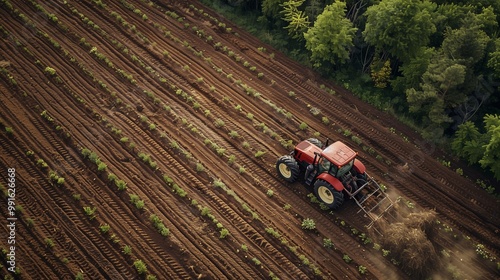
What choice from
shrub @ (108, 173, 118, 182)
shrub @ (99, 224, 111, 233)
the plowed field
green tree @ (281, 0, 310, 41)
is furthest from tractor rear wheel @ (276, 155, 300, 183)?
green tree @ (281, 0, 310, 41)

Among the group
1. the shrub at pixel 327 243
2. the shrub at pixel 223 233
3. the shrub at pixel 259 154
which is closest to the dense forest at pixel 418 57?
the shrub at pixel 259 154

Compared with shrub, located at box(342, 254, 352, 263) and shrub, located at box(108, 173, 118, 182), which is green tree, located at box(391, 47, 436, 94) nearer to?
shrub, located at box(342, 254, 352, 263)

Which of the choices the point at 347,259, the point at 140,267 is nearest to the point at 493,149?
the point at 347,259

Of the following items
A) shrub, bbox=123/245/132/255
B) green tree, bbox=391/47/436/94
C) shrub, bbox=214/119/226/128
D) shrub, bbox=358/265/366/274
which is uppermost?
green tree, bbox=391/47/436/94

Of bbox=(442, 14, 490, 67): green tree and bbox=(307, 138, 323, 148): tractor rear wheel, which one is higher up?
bbox=(442, 14, 490, 67): green tree

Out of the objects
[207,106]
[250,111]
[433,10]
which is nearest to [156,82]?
[207,106]

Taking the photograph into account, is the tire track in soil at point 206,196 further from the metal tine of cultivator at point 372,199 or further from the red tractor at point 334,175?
the metal tine of cultivator at point 372,199
